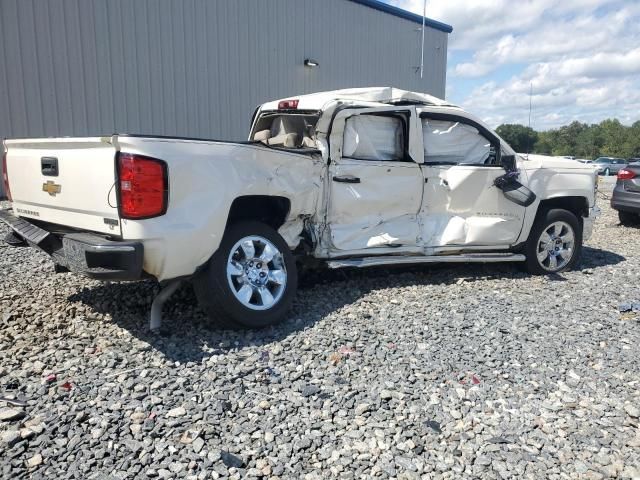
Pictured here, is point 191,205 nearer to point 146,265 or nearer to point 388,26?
point 146,265

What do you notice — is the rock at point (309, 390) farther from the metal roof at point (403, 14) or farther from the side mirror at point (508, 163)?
the metal roof at point (403, 14)

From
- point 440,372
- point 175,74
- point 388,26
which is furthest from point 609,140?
point 440,372

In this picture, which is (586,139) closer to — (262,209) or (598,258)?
(598,258)

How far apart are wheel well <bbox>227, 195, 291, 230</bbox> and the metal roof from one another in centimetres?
1397

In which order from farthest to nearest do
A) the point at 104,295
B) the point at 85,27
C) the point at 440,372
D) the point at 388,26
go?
the point at 388,26 → the point at 85,27 → the point at 104,295 → the point at 440,372

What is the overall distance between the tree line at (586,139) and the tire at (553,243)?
77204mm

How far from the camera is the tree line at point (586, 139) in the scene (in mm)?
88575

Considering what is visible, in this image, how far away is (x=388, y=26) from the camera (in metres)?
17.9

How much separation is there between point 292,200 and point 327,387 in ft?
5.80

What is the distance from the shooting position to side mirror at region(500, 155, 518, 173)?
223 inches

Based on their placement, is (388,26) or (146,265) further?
(388,26)

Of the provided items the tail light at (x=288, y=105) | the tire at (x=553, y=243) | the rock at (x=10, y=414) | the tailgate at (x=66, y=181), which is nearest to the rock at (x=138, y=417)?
the rock at (x=10, y=414)

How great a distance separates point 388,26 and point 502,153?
44.9ft

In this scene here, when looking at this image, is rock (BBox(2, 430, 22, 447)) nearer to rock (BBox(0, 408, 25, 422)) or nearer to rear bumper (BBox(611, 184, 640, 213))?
rock (BBox(0, 408, 25, 422))
